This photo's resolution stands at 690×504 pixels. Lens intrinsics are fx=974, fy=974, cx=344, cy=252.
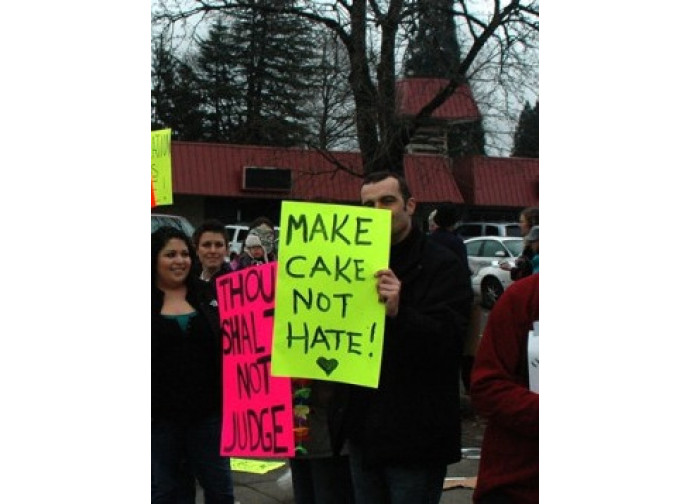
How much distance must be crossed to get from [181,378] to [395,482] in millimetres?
1191

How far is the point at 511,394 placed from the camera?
8.34 ft

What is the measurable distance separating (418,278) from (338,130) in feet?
57.1

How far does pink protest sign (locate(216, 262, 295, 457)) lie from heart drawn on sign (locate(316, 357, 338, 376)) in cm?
46

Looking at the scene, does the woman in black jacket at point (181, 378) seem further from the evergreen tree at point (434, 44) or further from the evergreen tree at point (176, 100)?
the evergreen tree at point (176, 100)

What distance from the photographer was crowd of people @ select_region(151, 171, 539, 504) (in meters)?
2.59

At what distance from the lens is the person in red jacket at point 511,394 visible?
2535 mm

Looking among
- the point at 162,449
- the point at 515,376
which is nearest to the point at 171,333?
the point at 162,449

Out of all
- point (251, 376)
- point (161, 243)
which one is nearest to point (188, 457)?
point (251, 376)

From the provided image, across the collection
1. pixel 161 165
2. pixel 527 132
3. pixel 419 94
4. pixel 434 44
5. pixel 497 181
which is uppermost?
pixel 434 44

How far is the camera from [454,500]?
579 cm

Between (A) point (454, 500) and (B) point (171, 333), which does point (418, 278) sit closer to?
(B) point (171, 333)

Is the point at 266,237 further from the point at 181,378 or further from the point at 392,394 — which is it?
the point at 392,394

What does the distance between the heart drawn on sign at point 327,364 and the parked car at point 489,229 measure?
2011cm

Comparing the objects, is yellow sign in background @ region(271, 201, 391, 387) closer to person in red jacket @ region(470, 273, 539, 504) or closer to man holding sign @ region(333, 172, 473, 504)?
man holding sign @ region(333, 172, 473, 504)
